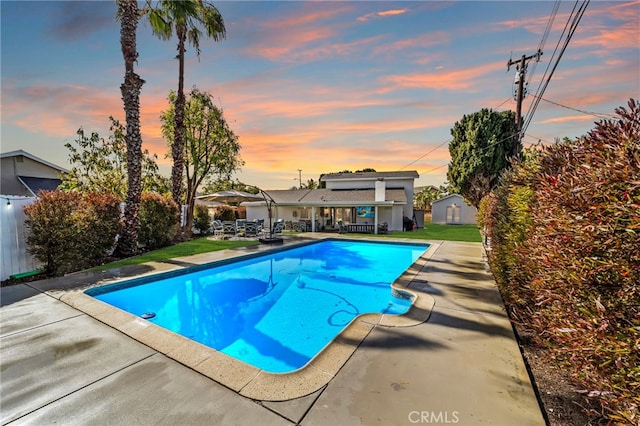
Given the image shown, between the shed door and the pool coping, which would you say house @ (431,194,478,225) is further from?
the pool coping

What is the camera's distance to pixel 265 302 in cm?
758

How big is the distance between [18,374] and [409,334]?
16.9 feet

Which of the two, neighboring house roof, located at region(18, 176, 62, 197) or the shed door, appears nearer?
neighboring house roof, located at region(18, 176, 62, 197)

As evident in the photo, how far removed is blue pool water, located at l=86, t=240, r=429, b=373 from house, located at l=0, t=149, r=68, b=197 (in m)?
13.2

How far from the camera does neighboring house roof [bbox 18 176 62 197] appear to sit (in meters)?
15.5

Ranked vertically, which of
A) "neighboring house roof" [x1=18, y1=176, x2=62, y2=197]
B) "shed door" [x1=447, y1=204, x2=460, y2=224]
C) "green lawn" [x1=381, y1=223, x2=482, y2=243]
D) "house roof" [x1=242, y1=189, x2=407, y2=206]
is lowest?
"green lawn" [x1=381, y1=223, x2=482, y2=243]

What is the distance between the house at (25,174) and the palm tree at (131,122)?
27.4 ft

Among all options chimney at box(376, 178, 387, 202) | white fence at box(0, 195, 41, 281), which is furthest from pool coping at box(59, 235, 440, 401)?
chimney at box(376, 178, 387, 202)

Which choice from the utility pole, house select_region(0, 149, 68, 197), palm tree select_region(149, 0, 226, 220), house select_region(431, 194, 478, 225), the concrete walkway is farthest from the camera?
house select_region(431, 194, 478, 225)

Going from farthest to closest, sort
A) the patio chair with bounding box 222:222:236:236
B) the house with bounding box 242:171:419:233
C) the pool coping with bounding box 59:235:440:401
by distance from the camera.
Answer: the house with bounding box 242:171:419:233 < the patio chair with bounding box 222:222:236:236 < the pool coping with bounding box 59:235:440:401

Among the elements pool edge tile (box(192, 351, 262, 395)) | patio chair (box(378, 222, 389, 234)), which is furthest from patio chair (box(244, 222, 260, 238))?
pool edge tile (box(192, 351, 262, 395))

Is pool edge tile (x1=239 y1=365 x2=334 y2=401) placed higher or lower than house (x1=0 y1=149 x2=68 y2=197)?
lower

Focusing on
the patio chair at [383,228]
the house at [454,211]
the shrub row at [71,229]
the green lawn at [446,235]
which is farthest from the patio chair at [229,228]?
the house at [454,211]

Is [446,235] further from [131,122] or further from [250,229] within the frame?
[131,122]
